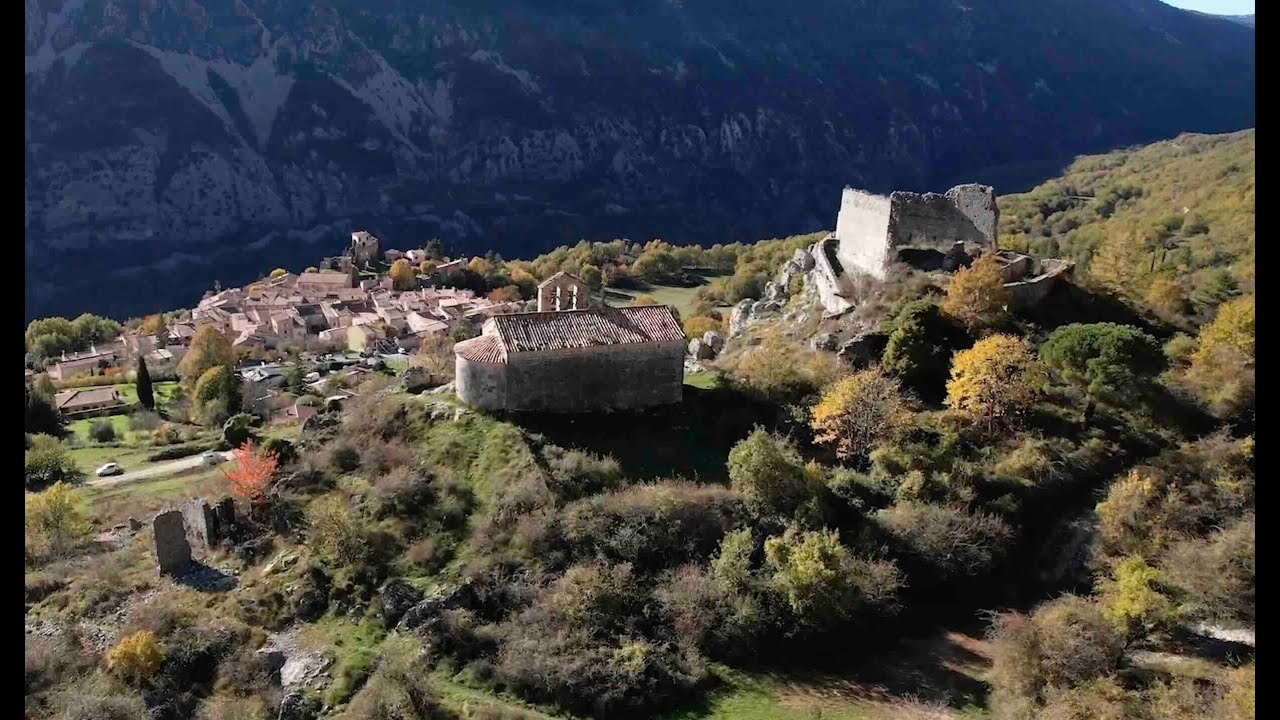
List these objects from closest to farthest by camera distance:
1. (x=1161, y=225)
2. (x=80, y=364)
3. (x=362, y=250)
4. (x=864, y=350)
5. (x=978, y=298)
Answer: (x=864, y=350) < (x=978, y=298) < (x=1161, y=225) < (x=80, y=364) < (x=362, y=250)

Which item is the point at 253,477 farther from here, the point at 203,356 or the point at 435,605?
the point at 203,356

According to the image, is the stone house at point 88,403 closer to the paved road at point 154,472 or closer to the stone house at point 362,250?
the paved road at point 154,472

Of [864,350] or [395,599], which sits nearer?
[395,599]

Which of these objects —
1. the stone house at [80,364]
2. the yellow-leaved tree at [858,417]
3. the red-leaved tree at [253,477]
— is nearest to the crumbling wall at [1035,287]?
the yellow-leaved tree at [858,417]

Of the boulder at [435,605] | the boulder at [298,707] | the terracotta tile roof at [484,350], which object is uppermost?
the terracotta tile roof at [484,350]

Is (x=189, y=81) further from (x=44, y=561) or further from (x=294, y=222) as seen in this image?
(x=44, y=561)

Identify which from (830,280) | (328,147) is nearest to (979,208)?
(830,280)

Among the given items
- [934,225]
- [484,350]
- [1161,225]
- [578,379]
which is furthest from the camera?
[1161,225]

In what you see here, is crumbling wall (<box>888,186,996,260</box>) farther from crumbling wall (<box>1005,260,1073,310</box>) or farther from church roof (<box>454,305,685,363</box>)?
church roof (<box>454,305,685,363</box>)
